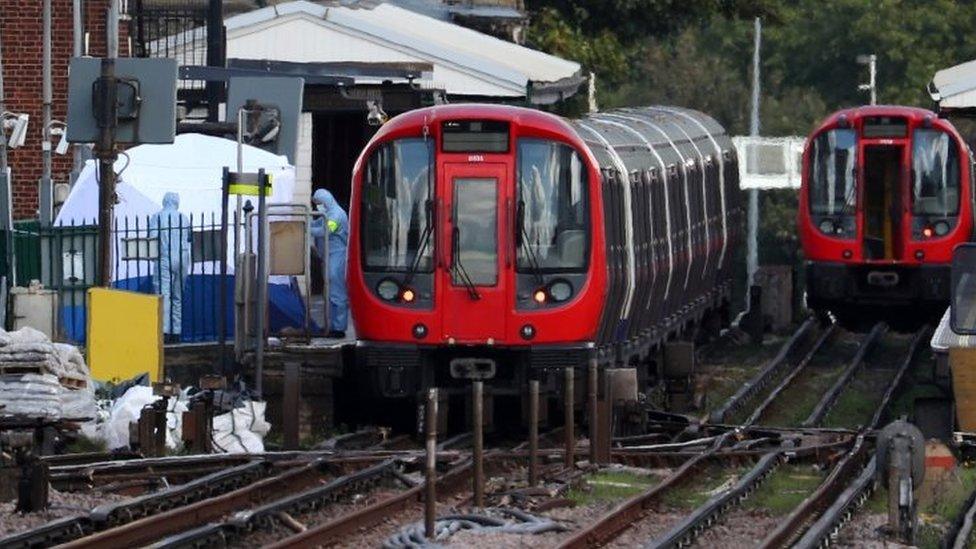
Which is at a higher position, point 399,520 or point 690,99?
point 690,99

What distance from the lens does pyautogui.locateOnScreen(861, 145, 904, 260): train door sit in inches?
1147

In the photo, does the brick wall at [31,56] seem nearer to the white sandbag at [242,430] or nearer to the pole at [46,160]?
the pole at [46,160]

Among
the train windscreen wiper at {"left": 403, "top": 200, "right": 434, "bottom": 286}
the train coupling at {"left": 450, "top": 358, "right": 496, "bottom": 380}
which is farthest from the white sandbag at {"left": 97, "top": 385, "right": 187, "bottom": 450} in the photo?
the train coupling at {"left": 450, "top": 358, "right": 496, "bottom": 380}

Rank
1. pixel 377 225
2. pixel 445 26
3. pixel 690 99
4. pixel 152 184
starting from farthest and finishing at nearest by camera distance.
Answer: pixel 690 99, pixel 445 26, pixel 152 184, pixel 377 225

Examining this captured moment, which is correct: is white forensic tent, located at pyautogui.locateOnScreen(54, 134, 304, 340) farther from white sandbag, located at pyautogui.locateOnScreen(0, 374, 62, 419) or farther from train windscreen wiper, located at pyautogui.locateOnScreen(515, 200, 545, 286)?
white sandbag, located at pyautogui.locateOnScreen(0, 374, 62, 419)

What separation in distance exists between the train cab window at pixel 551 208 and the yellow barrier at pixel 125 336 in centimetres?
281

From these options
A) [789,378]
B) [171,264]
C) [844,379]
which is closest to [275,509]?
[171,264]

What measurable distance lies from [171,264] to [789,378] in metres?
7.08

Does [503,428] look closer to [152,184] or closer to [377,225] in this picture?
[377,225]

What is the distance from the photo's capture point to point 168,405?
59.3 feet

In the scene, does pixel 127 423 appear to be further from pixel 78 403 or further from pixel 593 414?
pixel 593 414

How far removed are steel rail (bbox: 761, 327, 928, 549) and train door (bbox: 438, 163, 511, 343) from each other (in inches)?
115

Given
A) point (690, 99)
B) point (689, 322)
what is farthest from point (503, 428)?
point (690, 99)

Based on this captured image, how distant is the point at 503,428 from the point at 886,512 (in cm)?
589
